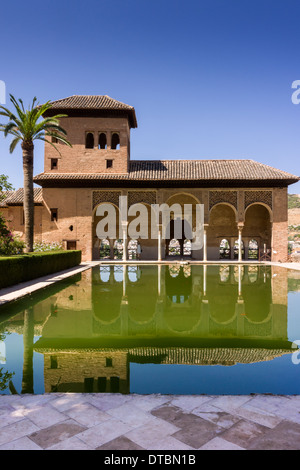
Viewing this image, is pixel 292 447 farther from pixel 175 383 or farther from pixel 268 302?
pixel 268 302

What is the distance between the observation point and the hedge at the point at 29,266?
1031 cm

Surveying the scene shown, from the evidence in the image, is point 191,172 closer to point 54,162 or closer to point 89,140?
point 89,140

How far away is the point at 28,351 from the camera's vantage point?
184 inches

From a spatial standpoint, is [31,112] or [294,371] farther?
[31,112]

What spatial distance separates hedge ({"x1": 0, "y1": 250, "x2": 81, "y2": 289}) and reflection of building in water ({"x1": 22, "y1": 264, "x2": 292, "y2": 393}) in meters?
2.04

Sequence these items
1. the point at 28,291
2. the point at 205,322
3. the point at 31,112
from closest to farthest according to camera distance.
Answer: the point at 205,322 → the point at 28,291 → the point at 31,112

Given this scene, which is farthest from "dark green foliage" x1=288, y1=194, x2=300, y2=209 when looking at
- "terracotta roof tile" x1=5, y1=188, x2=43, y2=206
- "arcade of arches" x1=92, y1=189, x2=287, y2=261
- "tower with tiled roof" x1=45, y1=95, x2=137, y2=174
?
"terracotta roof tile" x1=5, y1=188, x2=43, y2=206

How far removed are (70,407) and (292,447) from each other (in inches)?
71.3

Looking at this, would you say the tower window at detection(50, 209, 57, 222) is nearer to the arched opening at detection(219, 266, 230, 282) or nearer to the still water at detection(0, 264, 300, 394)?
the arched opening at detection(219, 266, 230, 282)

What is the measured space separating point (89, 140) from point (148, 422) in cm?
2395

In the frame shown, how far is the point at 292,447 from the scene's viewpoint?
7.44 ft

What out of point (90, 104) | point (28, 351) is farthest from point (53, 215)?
point (28, 351)

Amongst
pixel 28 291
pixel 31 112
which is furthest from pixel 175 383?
pixel 31 112

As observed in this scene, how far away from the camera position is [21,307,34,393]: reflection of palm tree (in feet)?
11.7
